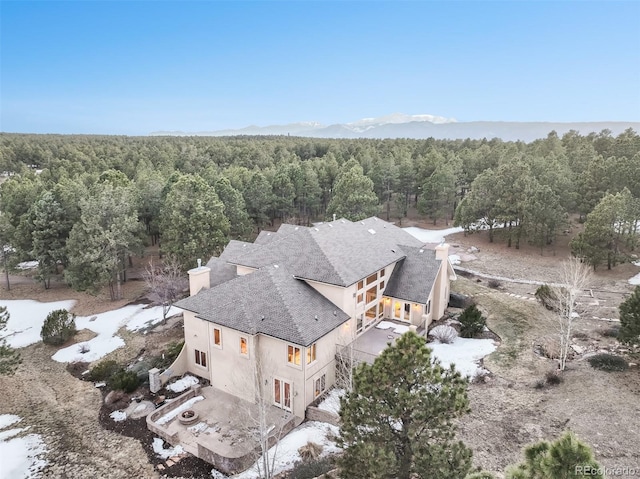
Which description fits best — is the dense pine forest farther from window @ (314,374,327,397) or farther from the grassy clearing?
window @ (314,374,327,397)

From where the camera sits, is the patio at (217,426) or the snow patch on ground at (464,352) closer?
the patio at (217,426)

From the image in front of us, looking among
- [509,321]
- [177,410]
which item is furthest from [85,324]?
[509,321]

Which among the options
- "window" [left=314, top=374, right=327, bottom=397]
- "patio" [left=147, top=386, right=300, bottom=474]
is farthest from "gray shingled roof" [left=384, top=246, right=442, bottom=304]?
"patio" [left=147, top=386, right=300, bottom=474]

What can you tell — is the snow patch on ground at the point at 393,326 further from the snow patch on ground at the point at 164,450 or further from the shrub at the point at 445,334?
the snow patch on ground at the point at 164,450

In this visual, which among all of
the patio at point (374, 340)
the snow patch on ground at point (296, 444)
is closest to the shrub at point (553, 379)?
the patio at point (374, 340)

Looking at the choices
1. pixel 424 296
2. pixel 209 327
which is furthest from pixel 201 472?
pixel 424 296
